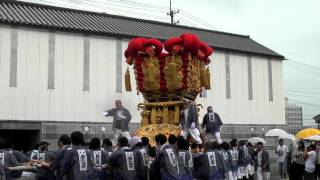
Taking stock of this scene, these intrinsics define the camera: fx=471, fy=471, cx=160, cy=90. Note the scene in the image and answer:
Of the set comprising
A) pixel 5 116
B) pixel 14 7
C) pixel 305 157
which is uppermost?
pixel 14 7

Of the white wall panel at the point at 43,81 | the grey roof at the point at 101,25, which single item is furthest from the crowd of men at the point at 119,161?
the grey roof at the point at 101,25

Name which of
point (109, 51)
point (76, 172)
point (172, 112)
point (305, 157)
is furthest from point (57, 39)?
point (76, 172)

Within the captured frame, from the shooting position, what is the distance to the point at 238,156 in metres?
15.0

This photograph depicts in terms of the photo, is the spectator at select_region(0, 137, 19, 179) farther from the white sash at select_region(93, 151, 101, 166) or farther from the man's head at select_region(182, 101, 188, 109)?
the man's head at select_region(182, 101, 188, 109)

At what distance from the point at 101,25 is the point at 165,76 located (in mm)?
12065

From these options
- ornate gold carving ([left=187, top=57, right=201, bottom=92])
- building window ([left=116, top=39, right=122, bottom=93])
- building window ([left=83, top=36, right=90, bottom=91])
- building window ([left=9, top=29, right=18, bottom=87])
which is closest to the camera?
ornate gold carving ([left=187, top=57, right=201, bottom=92])

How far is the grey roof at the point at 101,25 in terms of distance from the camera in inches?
944

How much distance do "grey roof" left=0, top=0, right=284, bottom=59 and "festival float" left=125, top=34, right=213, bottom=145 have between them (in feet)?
30.6

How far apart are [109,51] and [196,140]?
39.7 feet

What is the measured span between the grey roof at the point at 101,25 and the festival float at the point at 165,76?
30.6 ft

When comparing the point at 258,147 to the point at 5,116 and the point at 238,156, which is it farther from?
the point at 5,116

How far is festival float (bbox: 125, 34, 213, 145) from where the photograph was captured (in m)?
15.2

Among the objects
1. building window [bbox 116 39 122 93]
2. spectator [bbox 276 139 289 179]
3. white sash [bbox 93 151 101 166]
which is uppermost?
building window [bbox 116 39 122 93]

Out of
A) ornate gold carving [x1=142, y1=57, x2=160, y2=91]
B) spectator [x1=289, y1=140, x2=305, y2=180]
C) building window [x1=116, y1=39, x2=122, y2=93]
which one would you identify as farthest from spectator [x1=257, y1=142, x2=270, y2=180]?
building window [x1=116, y1=39, x2=122, y2=93]
